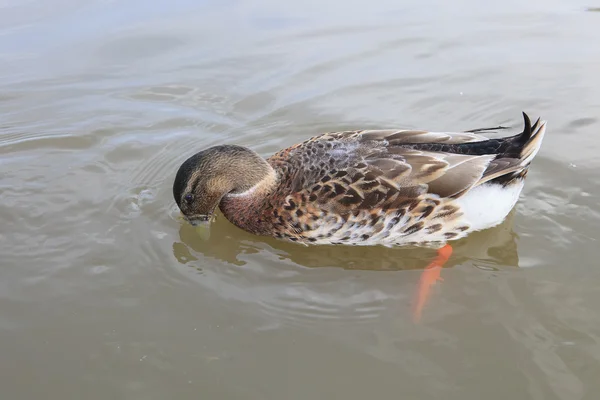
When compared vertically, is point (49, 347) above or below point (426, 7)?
below

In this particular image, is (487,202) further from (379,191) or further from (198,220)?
(198,220)

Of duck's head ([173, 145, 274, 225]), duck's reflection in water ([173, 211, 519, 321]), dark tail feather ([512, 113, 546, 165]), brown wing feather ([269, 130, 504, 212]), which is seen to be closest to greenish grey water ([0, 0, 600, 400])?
duck's reflection in water ([173, 211, 519, 321])

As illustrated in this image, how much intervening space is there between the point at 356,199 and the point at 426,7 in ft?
18.3

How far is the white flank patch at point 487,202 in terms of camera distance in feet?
15.5

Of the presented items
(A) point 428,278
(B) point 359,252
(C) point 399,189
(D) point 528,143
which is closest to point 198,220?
(B) point 359,252

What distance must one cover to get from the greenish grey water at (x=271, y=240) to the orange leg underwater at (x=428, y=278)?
0.06 metres

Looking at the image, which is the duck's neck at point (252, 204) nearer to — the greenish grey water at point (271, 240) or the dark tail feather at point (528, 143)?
the greenish grey water at point (271, 240)

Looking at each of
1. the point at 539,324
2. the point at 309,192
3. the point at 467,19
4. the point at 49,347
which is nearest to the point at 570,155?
the point at 539,324

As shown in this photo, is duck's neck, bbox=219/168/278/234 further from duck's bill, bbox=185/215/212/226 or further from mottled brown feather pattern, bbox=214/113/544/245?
duck's bill, bbox=185/215/212/226

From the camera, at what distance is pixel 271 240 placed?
16.6 ft

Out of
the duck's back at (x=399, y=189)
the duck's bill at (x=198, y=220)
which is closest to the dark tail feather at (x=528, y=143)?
the duck's back at (x=399, y=189)

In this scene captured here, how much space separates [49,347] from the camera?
396 centimetres

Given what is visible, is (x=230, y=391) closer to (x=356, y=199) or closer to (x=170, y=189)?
(x=356, y=199)

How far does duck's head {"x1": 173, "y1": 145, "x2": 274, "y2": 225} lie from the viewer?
15.7ft
